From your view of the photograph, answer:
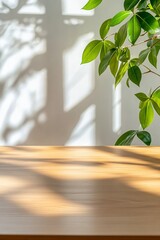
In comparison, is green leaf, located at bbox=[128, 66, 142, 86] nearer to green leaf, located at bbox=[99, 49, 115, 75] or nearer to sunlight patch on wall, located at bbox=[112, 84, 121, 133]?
green leaf, located at bbox=[99, 49, 115, 75]

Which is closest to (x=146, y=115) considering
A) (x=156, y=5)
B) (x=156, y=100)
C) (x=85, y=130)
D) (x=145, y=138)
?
(x=156, y=100)

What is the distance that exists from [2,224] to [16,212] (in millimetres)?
41

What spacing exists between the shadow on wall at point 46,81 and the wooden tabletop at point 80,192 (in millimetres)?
1261

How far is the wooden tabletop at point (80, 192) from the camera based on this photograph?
0.50 m

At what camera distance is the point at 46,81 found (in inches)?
85.0

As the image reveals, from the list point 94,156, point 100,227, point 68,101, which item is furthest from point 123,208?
point 68,101

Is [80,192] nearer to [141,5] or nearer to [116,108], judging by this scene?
[141,5]

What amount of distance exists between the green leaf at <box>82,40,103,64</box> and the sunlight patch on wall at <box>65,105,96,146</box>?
43 centimetres

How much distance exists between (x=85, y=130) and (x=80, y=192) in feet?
5.22

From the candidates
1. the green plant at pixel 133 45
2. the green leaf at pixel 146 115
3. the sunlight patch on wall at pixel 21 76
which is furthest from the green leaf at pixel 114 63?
the sunlight patch on wall at pixel 21 76

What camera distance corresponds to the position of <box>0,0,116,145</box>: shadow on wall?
83.0 inches

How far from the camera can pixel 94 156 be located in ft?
2.83

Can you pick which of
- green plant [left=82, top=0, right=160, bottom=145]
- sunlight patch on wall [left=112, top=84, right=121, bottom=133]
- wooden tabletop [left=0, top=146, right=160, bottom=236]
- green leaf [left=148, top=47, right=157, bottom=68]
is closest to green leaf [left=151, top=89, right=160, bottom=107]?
green plant [left=82, top=0, right=160, bottom=145]

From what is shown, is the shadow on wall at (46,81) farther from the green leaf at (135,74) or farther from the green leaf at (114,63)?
the green leaf at (135,74)
